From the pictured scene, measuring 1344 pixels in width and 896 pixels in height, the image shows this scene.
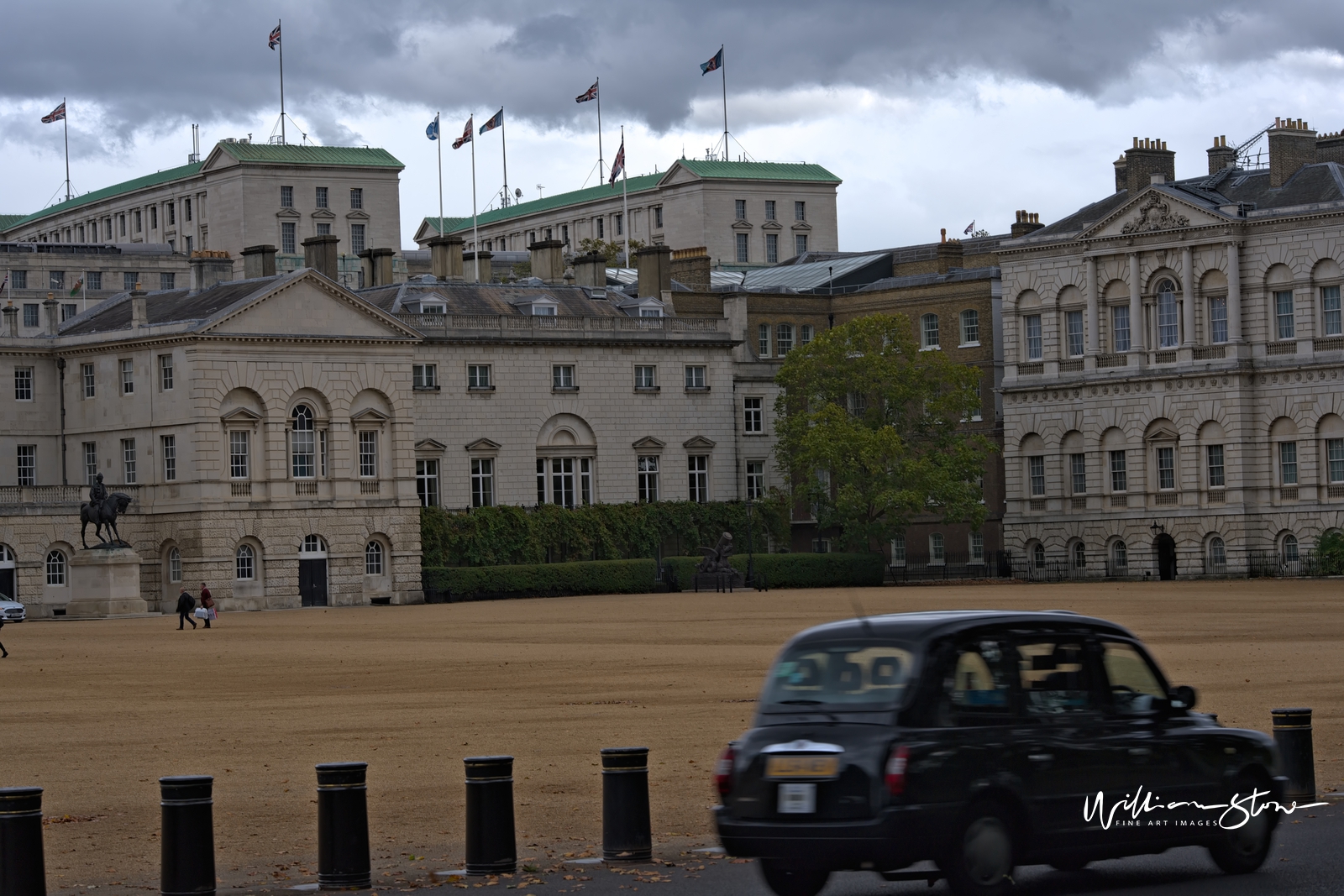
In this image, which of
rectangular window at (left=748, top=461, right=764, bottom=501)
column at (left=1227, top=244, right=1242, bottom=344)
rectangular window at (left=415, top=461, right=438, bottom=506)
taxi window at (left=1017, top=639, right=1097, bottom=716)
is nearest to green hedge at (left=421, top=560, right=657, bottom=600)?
rectangular window at (left=415, top=461, right=438, bottom=506)

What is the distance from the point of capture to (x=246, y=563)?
84.1 m

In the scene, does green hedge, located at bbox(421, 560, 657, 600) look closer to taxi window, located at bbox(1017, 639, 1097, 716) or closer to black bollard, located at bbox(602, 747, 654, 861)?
black bollard, located at bbox(602, 747, 654, 861)

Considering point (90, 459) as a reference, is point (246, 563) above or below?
below

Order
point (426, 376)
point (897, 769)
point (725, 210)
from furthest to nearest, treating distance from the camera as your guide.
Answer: point (725, 210) < point (426, 376) < point (897, 769)

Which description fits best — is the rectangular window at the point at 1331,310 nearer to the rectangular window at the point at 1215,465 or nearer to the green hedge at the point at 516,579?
the rectangular window at the point at 1215,465

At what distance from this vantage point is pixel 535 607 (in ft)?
244

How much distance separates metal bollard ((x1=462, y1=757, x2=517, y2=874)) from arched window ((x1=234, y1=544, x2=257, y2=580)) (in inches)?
2667

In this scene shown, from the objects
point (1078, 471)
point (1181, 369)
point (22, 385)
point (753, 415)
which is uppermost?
point (22, 385)

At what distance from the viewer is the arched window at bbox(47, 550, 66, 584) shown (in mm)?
80562

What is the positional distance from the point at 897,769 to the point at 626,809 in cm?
362

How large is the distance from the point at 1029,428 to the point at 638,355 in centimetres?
1679

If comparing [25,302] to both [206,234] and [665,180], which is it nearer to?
[206,234]

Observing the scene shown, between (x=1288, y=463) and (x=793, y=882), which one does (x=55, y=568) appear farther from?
(x=793, y=882)

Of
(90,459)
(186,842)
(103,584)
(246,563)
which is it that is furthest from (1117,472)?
(186,842)
